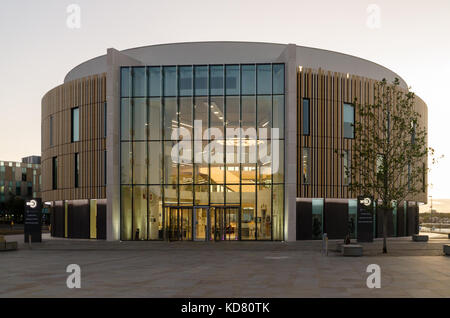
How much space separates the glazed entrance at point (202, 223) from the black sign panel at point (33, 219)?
8.75 metres

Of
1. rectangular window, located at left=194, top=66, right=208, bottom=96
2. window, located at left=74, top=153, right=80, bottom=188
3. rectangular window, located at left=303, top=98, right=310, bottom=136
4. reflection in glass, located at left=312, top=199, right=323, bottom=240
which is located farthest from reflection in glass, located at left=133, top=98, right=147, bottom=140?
reflection in glass, located at left=312, top=199, right=323, bottom=240

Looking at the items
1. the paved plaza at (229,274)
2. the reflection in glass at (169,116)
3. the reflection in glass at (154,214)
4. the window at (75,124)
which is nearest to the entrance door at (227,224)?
the reflection in glass at (154,214)

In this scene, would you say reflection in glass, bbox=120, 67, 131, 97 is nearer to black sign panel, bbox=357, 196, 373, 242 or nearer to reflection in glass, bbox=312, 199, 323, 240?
reflection in glass, bbox=312, 199, 323, 240

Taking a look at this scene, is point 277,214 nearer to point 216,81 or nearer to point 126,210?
point 216,81

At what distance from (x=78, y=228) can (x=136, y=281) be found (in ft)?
85.3

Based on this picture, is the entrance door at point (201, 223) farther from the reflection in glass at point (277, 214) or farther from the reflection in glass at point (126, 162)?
the reflection in glass at point (126, 162)

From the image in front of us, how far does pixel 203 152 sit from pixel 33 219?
12.7m

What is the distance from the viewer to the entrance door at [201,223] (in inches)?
1385

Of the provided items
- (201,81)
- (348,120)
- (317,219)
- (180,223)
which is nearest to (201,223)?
(180,223)

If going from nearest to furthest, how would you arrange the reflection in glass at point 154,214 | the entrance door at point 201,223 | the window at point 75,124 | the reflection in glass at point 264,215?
the reflection in glass at point 264,215 → the entrance door at point 201,223 → the reflection in glass at point 154,214 → the window at point 75,124

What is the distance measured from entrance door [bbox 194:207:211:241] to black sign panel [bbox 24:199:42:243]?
10.8 meters

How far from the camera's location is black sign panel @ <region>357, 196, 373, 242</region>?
31052 mm

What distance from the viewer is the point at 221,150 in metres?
35.4

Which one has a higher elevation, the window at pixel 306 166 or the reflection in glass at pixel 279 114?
→ the reflection in glass at pixel 279 114
